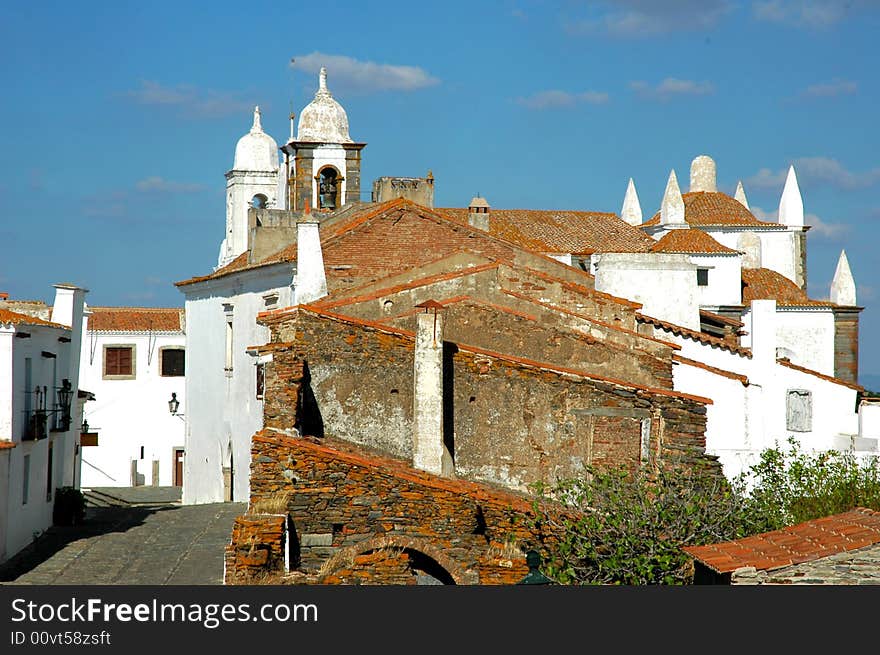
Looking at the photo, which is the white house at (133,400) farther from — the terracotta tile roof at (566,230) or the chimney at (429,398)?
the chimney at (429,398)

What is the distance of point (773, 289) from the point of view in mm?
57062

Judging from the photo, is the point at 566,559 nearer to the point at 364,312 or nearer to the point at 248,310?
the point at 364,312

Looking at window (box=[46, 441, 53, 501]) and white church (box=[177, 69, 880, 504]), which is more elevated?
white church (box=[177, 69, 880, 504])

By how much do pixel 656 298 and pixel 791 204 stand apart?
2939 cm

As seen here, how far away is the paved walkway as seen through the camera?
2475cm

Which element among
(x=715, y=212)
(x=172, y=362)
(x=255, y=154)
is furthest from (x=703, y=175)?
(x=172, y=362)

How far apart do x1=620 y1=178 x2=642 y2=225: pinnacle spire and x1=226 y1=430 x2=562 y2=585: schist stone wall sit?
53.8 m

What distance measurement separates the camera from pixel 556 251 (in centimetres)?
5350

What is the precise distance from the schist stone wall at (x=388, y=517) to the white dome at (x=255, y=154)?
50466 mm

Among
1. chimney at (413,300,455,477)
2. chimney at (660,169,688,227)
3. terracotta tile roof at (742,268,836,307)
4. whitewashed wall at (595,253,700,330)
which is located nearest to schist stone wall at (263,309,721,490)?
chimney at (413,300,455,477)

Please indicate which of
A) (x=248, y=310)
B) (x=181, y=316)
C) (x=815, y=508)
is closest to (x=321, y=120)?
(x=248, y=310)

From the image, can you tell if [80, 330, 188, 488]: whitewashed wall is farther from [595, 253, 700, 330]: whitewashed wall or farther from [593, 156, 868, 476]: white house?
[595, 253, 700, 330]: whitewashed wall

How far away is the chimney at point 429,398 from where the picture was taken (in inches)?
965

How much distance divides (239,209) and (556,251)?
70.7ft
